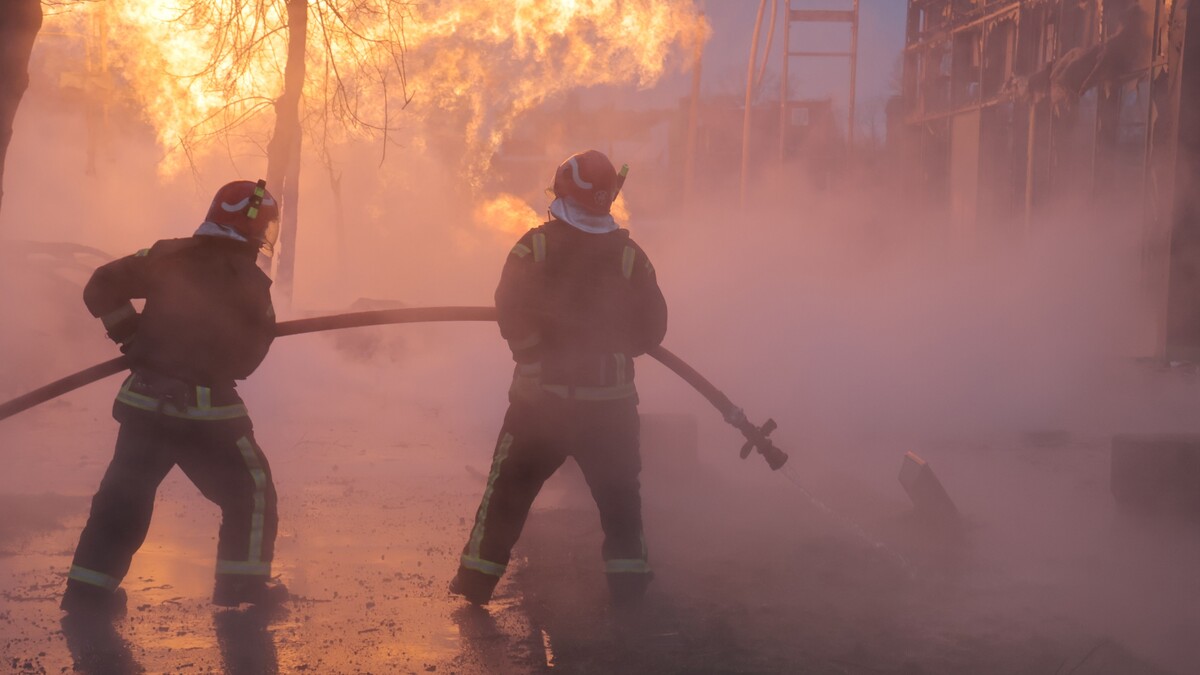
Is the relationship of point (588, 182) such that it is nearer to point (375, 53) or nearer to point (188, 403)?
point (188, 403)

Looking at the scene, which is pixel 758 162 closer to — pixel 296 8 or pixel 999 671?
pixel 296 8

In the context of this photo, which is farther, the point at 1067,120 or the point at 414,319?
the point at 1067,120

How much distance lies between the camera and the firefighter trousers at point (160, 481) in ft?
15.9

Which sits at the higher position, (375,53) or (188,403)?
(375,53)

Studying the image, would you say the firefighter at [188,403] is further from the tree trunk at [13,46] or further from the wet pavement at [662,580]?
the tree trunk at [13,46]

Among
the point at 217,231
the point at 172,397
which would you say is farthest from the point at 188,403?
the point at 217,231

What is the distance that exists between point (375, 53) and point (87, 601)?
10155 mm

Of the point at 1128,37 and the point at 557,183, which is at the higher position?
the point at 1128,37

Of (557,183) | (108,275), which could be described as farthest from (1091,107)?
(108,275)

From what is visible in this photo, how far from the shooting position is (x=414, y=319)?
5.89 metres

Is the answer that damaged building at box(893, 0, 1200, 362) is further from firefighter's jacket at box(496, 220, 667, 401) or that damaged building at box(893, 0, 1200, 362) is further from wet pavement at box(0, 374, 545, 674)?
firefighter's jacket at box(496, 220, 667, 401)

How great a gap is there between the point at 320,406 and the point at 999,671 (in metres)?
7.78

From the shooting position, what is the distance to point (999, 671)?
13.9 feet

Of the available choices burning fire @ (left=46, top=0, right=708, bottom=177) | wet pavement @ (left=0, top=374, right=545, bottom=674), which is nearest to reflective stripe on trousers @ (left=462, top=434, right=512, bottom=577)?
wet pavement @ (left=0, top=374, right=545, bottom=674)
